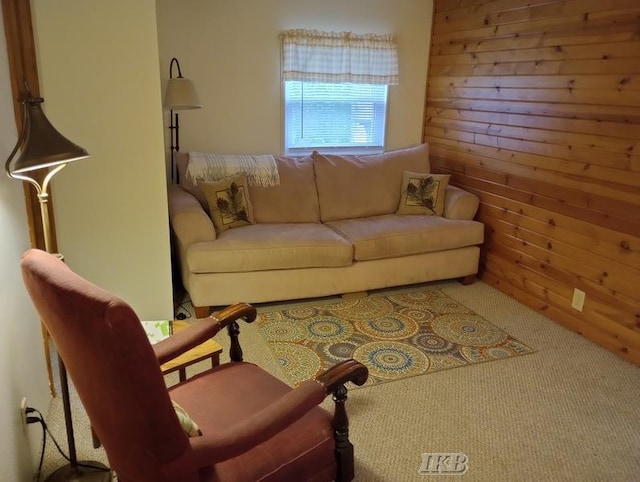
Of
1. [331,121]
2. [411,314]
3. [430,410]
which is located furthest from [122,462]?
[331,121]

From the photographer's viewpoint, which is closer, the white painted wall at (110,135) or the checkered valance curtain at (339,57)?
the white painted wall at (110,135)

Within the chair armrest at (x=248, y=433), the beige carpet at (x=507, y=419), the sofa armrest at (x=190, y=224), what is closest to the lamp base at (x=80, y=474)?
the beige carpet at (x=507, y=419)

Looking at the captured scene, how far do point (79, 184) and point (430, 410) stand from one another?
6.68 feet

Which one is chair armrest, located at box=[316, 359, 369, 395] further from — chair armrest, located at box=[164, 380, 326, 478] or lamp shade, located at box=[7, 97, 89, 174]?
lamp shade, located at box=[7, 97, 89, 174]

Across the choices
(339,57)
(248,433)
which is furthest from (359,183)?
(248,433)

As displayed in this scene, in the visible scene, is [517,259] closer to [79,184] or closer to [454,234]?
[454,234]

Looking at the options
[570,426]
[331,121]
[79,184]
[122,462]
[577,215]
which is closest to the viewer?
[122,462]

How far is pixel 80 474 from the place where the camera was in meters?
1.87

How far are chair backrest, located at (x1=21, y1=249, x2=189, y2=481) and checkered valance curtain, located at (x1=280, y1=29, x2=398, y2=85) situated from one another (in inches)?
120

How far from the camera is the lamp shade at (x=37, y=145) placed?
5.16 feet

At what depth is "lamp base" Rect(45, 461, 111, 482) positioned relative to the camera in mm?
1849

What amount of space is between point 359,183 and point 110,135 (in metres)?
1.87

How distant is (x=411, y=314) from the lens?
11.0 ft

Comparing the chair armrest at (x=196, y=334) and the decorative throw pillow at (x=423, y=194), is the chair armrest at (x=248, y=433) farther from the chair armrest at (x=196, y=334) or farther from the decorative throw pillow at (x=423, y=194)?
the decorative throw pillow at (x=423, y=194)
